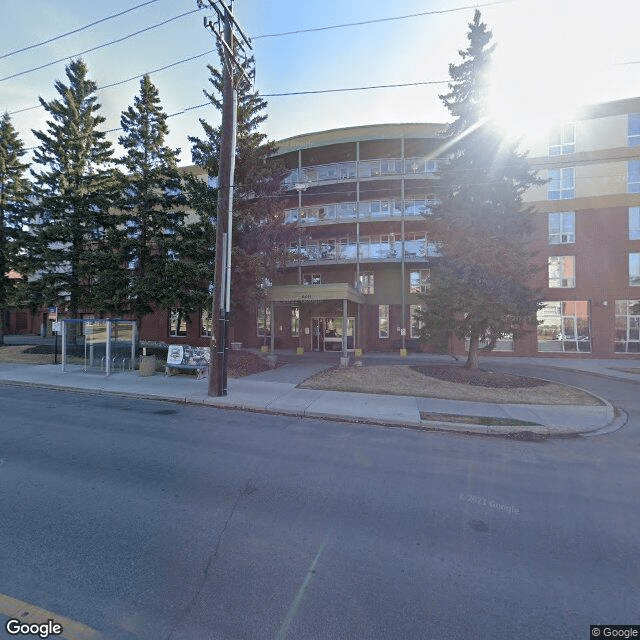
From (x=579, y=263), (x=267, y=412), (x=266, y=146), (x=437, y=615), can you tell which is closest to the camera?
(x=437, y=615)

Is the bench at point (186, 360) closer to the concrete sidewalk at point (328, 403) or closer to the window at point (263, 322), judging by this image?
the concrete sidewalk at point (328, 403)

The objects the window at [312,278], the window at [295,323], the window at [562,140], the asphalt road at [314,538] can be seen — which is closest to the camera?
the asphalt road at [314,538]

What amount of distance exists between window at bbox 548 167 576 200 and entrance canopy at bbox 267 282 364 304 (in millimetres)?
14319

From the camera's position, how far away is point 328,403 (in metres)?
9.74

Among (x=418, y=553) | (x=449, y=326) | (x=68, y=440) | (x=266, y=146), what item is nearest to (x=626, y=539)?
(x=418, y=553)

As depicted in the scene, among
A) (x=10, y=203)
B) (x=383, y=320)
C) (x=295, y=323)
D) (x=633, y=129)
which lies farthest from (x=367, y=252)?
(x=10, y=203)

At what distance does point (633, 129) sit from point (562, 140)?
11.9 feet

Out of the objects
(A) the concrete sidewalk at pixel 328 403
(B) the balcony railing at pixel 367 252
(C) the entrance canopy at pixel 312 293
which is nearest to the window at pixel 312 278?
(B) the balcony railing at pixel 367 252

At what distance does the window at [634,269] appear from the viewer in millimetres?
20406

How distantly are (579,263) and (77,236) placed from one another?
92.0 feet

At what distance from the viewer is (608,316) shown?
20.5 m

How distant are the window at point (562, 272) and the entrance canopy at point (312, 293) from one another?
12.7 m

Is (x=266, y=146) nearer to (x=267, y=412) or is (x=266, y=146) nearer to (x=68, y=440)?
(x=267, y=412)

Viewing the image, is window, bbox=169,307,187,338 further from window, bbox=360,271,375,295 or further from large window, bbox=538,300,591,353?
large window, bbox=538,300,591,353
